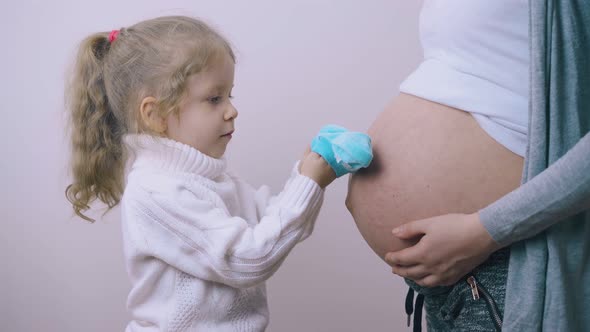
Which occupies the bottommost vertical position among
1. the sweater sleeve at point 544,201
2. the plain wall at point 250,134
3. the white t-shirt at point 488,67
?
the plain wall at point 250,134

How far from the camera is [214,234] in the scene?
1.04 meters

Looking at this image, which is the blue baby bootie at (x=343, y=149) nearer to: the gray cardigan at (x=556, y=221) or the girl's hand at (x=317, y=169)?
the girl's hand at (x=317, y=169)

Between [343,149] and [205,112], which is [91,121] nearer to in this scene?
[205,112]

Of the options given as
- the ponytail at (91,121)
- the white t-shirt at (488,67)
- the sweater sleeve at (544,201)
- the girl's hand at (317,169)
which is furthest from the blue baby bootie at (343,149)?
the ponytail at (91,121)

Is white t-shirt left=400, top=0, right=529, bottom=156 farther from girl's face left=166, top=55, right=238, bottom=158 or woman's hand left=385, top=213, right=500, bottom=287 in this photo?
girl's face left=166, top=55, right=238, bottom=158

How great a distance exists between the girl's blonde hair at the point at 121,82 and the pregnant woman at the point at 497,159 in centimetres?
38

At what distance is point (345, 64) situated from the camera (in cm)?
160

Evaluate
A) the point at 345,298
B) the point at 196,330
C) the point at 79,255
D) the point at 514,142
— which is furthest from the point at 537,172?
the point at 79,255

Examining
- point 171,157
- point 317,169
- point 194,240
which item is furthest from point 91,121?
point 317,169

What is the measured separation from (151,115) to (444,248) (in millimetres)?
628

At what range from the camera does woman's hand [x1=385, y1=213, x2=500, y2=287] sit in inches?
30.3

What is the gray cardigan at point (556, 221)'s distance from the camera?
74 cm

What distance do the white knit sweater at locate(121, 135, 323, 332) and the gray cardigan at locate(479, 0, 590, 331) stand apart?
1.40 ft

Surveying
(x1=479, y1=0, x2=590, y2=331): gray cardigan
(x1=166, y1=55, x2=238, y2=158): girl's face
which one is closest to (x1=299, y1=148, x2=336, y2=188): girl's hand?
(x1=166, y1=55, x2=238, y2=158): girl's face
